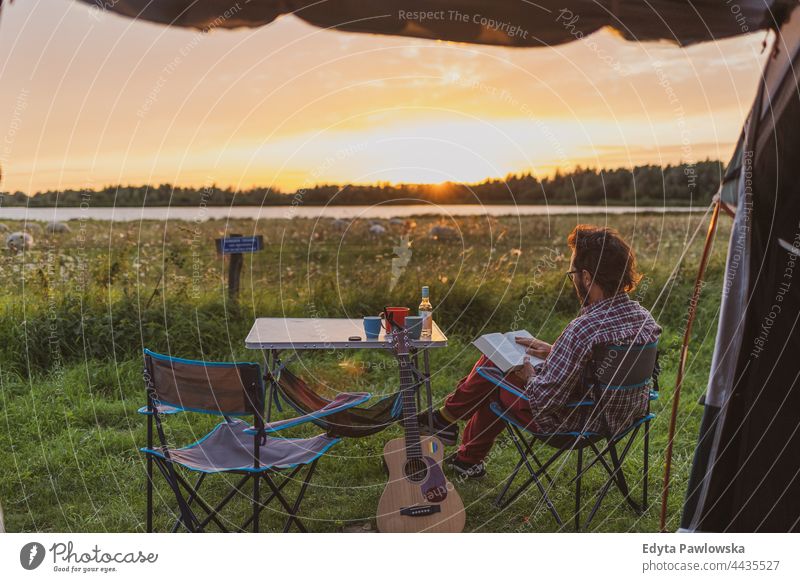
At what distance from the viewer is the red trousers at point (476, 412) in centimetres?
461

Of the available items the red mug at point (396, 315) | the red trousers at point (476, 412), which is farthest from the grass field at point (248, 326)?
the red mug at point (396, 315)

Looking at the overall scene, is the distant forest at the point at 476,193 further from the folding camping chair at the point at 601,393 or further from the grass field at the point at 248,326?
the folding camping chair at the point at 601,393

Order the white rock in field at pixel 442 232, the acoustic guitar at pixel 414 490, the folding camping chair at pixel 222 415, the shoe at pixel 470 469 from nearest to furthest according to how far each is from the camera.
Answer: the folding camping chair at pixel 222 415, the acoustic guitar at pixel 414 490, the shoe at pixel 470 469, the white rock in field at pixel 442 232

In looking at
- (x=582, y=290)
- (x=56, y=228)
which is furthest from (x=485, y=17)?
(x=56, y=228)

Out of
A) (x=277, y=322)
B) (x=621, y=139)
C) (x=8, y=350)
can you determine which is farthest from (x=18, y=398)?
(x=621, y=139)

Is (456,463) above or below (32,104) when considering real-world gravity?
below

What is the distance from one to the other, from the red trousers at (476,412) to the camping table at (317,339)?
0.16 metres

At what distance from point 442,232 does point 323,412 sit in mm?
5388

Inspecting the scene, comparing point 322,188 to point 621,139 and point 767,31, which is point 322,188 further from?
point 767,31

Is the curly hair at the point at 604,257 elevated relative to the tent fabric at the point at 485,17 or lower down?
lower down

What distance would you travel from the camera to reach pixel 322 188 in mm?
10234

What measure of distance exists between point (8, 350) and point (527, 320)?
4222mm

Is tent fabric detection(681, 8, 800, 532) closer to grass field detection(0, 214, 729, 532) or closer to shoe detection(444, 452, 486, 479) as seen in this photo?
grass field detection(0, 214, 729, 532)

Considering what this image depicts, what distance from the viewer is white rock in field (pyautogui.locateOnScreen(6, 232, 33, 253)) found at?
7.01 meters
